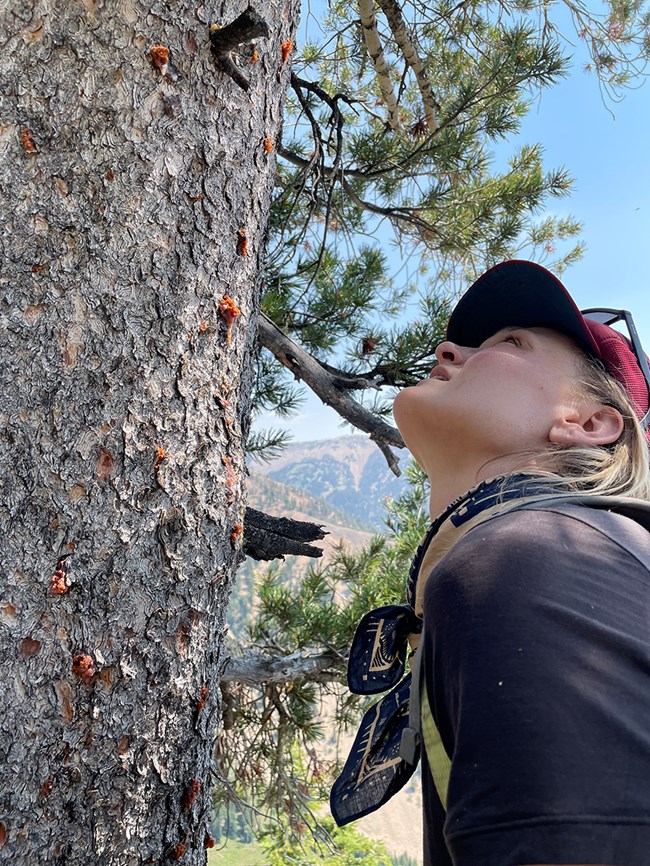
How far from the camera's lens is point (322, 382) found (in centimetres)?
211

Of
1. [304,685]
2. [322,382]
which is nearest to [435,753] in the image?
[322,382]

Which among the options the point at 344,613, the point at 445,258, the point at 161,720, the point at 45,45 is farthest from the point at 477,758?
the point at 445,258

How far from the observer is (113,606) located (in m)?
0.84

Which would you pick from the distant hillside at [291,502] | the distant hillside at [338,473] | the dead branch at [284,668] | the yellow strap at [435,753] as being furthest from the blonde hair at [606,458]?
the distant hillside at [338,473]

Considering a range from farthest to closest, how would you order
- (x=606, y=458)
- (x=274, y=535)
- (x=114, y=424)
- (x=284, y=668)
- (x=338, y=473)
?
1. (x=338, y=473)
2. (x=284, y=668)
3. (x=274, y=535)
4. (x=606, y=458)
5. (x=114, y=424)

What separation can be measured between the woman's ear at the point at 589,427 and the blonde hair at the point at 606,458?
0.01m

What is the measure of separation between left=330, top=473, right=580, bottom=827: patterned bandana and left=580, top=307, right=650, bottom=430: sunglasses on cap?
0.40 meters

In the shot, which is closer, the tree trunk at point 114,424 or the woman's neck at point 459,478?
the tree trunk at point 114,424

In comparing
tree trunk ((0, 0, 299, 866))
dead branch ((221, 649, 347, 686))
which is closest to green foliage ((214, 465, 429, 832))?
dead branch ((221, 649, 347, 686))

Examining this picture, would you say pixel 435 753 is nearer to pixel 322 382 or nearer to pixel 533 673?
pixel 533 673

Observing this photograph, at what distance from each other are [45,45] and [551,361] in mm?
899

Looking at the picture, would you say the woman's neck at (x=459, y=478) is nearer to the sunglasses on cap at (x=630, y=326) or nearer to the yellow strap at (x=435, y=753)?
the sunglasses on cap at (x=630, y=326)

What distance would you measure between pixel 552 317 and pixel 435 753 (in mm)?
812

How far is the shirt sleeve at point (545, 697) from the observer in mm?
491
